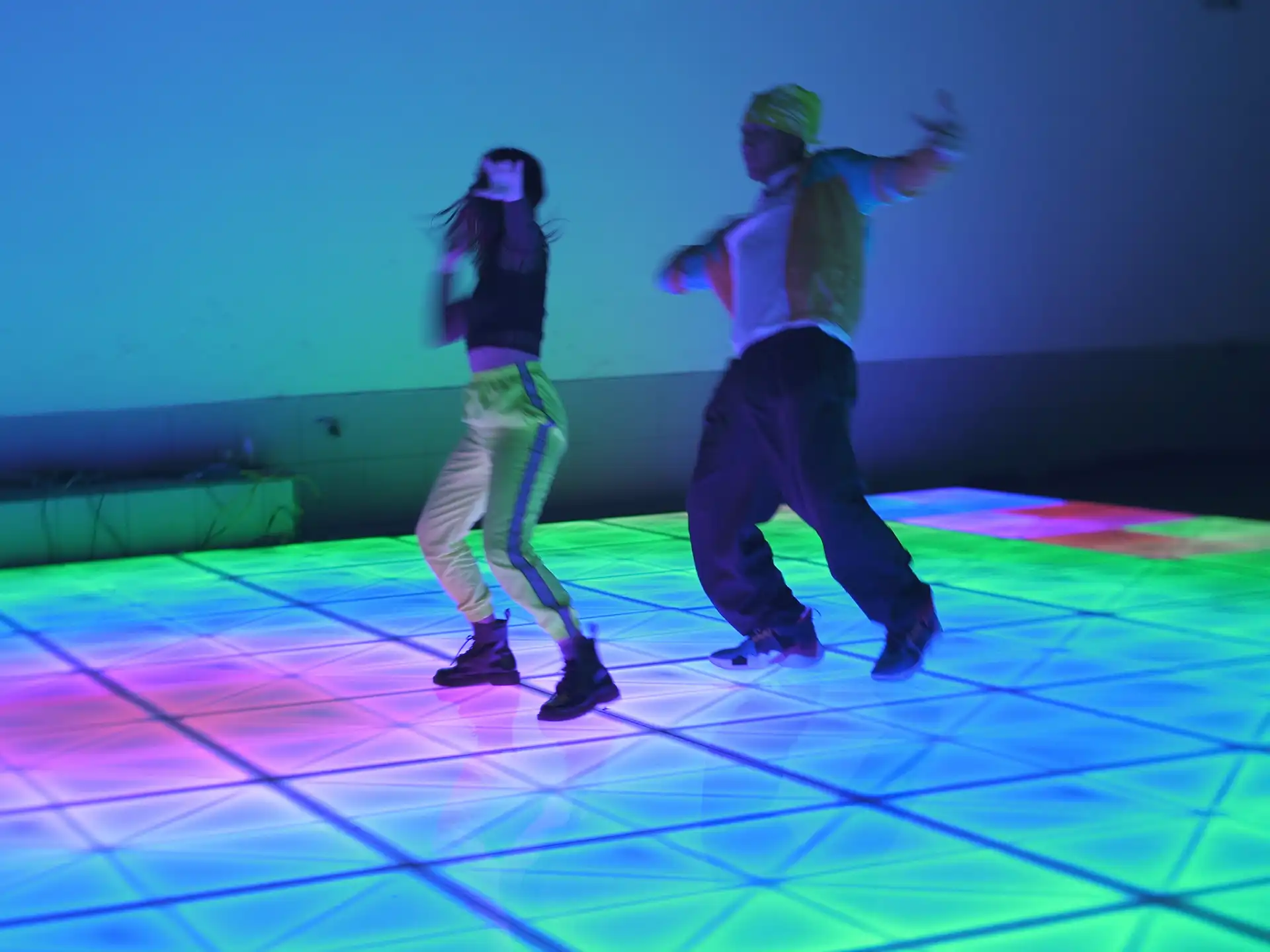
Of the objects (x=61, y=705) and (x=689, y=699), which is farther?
(x=61, y=705)

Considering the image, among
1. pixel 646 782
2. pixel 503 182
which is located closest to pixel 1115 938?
pixel 646 782

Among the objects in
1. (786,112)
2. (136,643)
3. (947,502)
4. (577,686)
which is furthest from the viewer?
(947,502)

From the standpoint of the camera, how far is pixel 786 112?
13.1 ft

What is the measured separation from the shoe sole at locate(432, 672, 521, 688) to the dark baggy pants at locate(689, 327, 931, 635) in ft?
2.00

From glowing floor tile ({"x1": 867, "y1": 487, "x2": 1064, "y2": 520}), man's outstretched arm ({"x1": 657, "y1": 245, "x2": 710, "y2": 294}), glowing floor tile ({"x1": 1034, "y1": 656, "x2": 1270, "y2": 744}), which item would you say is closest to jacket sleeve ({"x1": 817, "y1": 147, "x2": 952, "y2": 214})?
man's outstretched arm ({"x1": 657, "y1": 245, "x2": 710, "y2": 294})

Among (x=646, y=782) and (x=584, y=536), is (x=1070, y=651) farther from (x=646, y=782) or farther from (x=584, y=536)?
(x=584, y=536)

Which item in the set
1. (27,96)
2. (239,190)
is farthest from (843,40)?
(27,96)

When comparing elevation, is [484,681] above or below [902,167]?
below

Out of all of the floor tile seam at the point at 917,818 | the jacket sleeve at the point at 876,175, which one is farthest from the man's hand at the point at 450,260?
the floor tile seam at the point at 917,818

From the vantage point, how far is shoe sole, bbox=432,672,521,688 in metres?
4.24

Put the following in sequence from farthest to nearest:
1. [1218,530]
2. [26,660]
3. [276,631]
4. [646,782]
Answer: [1218,530] → [276,631] → [26,660] → [646,782]

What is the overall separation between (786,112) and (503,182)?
775mm

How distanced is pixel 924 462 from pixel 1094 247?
1.82m

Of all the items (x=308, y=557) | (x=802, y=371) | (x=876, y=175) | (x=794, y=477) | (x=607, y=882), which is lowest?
(x=308, y=557)
